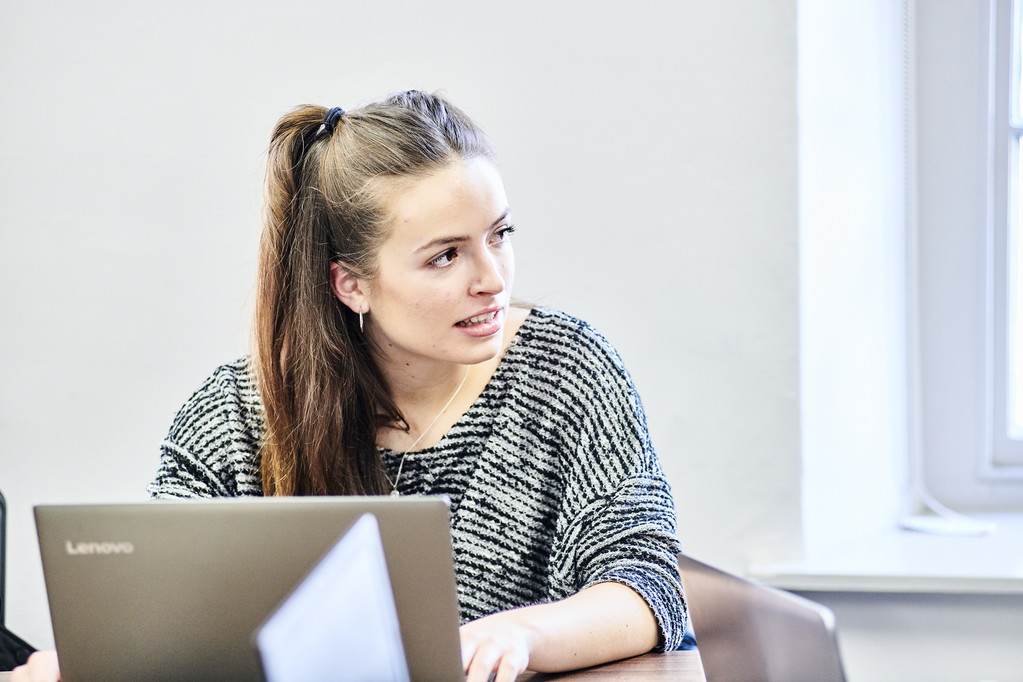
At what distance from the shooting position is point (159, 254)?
2006 millimetres

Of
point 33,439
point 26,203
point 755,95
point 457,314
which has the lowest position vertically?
point 33,439

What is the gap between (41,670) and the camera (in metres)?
0.93

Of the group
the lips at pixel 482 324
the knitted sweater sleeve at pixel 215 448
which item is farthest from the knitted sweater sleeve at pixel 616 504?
the knitted sweater sleeve at pixel 215 448

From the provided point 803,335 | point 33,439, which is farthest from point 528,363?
point 33,439

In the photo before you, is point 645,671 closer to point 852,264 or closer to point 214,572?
point 214,572

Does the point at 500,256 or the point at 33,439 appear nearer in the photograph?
the point at 500,256

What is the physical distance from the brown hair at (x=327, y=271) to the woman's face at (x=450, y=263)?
3cm

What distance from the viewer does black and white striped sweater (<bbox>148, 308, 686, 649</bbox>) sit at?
1219mm

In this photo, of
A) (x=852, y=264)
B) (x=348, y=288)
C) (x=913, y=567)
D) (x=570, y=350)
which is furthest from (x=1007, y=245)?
(x=348, y=288)

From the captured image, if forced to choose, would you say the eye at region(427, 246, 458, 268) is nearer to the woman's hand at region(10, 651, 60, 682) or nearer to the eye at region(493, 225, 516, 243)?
the eye at region(493, 225, 516, 243)

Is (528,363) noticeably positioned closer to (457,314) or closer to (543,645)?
(457,314)

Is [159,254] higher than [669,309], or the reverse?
[159,254]

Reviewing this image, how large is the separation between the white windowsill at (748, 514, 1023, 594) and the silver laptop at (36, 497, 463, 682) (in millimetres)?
1081

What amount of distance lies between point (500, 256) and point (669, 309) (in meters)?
0.64
